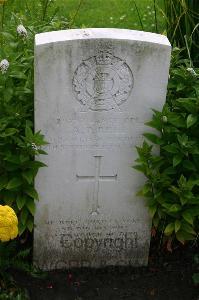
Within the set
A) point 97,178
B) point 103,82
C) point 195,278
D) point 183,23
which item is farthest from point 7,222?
point 183,23

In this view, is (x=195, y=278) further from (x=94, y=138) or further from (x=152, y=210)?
(x=94, y=138)

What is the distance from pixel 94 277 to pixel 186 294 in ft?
1.96

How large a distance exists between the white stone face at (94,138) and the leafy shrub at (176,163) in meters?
0.11

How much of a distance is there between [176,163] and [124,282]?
0.92 metres

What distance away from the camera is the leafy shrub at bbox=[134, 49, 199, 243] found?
357 centimetres

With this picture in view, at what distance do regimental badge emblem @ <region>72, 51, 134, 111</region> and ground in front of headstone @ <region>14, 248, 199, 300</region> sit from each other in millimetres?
1144

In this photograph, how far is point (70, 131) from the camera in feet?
11.7

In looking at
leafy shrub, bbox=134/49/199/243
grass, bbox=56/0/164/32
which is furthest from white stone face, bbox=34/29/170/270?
grass, bbox=56/0/164/32

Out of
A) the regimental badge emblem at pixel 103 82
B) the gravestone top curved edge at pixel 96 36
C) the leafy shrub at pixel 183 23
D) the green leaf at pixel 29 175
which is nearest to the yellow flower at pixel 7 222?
the green leaf at pixel 29 175

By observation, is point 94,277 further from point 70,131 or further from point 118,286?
point 70,131

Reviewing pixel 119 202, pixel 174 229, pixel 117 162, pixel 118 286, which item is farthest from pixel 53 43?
pixel 118 286

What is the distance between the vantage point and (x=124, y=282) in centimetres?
394

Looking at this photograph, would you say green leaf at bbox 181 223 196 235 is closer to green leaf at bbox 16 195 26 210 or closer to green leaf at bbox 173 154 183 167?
green leaf at bbox 173 154 183 167

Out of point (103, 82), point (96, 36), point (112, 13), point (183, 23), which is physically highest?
point (112, 13)
